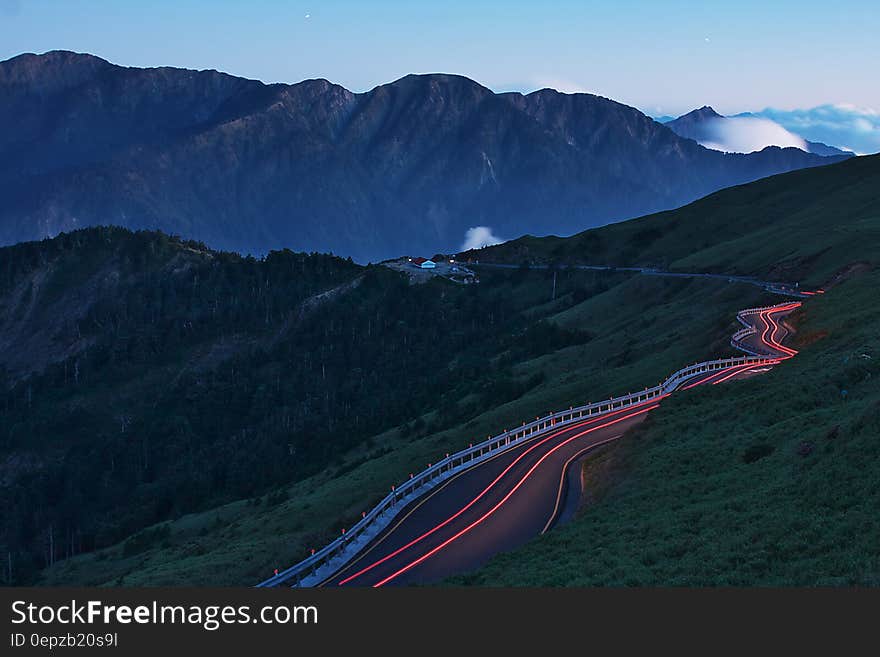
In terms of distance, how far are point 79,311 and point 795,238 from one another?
484 feet

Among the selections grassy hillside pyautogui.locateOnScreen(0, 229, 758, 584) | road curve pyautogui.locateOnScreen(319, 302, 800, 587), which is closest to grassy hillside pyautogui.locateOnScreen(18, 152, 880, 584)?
grassy hillside pyautogui.locateOnScreen(0, 229, 758, 584)

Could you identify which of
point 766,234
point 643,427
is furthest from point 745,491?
point 766,234

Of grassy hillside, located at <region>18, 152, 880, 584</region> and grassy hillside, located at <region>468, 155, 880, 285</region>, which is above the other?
grassy hillside, located at <region>468, 155, 880, 285</region>

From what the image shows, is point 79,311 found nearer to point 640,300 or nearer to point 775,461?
point 640,300

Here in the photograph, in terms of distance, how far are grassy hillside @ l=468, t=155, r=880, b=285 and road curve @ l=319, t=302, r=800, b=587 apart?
199ft

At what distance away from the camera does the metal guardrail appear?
31.9 m

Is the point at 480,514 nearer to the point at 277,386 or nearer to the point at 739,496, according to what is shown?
the point at 739,496

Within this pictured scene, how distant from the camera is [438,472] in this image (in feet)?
144

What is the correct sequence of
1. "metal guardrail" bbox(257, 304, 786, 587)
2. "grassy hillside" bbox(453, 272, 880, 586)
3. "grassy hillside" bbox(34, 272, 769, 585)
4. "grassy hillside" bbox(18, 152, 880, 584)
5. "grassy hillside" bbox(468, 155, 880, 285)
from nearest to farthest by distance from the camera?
1. "grassy hillside" bbox(453, 272, 880, 586)
2. "grassy hillside" bbox(18, 152, 880, 584)
3. "metal guardrail" bbox(257, 304, 786, 587)
4. "grassy hillside" bbox(34, 272, 769, 585)
5. "grassy hillside" bbox(468, 155, 880, 285)

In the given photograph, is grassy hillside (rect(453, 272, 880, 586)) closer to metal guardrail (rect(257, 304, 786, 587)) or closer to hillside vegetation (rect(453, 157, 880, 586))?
hillside vegetation (rect(453, 157, 880, 586))

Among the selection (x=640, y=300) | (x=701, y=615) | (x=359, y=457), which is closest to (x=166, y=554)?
(x=359, y=457)

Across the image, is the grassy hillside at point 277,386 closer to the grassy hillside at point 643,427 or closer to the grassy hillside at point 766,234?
the grassy hillside at point 643,427

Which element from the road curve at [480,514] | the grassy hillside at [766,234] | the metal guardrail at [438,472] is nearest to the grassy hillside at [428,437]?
the metal guardrail at [438,472]

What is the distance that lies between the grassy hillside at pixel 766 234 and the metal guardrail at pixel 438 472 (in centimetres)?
4142
